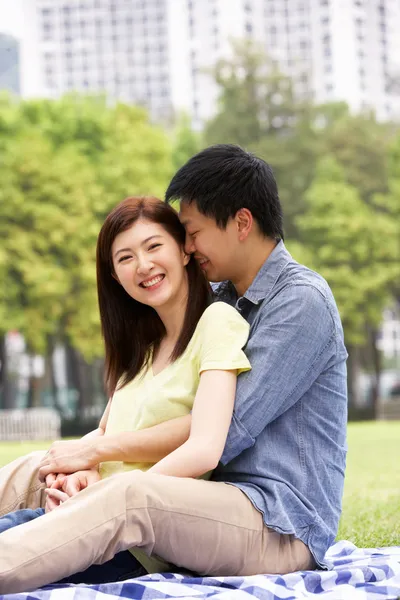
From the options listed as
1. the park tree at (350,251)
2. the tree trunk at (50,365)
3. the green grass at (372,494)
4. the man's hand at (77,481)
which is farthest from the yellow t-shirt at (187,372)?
the park tree at (350,251)

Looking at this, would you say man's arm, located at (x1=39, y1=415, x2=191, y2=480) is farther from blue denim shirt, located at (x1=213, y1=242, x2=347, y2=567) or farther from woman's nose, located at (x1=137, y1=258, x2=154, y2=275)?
woman's nose, located at (x1=137, y1=258, x2=154, y2=275)

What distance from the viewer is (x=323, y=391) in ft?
12.1

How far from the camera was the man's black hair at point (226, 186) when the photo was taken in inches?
149

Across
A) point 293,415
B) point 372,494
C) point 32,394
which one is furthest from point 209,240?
point 32,394

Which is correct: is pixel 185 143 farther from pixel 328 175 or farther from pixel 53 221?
pixel 53 221

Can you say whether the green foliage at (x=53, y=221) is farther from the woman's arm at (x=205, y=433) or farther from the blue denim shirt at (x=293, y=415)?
the woman's arm at (x=205, y=433)

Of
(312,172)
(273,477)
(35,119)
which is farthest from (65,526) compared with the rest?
(312,172)

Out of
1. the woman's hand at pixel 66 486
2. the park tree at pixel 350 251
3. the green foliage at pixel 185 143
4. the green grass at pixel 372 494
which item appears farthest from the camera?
the green foliage at pixel 185 143

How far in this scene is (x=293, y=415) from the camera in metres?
3.62

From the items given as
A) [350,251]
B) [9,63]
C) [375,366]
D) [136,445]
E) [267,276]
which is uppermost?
[9,63]

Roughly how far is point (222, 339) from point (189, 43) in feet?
297

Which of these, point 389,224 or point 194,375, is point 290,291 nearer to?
point 194,375

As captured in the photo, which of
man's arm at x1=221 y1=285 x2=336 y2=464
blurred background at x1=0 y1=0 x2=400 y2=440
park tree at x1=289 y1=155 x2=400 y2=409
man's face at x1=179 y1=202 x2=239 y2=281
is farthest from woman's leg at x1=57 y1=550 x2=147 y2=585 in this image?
park tree at x1=289 y1=155 x2=400 y2=409

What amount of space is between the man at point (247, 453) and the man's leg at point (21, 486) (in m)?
0.28
